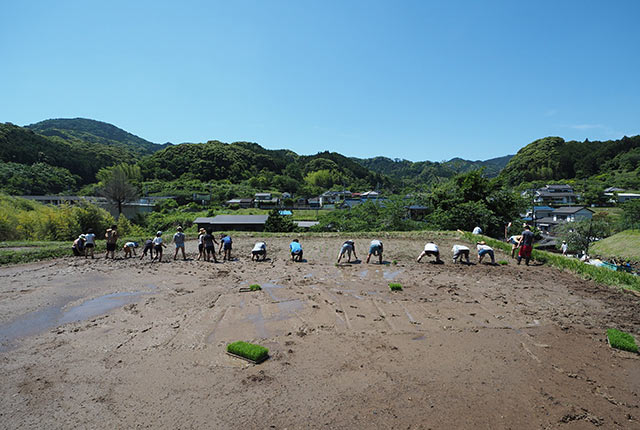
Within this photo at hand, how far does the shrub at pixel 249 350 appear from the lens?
16.6ft

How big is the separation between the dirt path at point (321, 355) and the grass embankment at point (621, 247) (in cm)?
2332

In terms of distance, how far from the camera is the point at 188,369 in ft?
16.0

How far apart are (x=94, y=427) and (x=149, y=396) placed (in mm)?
654

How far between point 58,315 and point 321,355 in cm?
629

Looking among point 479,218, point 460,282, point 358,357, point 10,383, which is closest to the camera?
point 10,383

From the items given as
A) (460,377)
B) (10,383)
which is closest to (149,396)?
(10,383)

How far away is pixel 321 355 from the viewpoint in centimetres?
530

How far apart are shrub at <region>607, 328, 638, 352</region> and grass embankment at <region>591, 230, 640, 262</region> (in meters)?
26.1

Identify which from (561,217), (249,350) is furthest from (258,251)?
(561,217)

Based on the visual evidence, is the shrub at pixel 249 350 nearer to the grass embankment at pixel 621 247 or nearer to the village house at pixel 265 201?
the grass embankment at pixel 621 247

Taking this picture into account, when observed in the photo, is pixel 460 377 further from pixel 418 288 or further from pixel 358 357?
pixel 418 288

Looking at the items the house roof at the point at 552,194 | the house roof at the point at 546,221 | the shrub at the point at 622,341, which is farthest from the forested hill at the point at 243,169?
the shrub at the point at 622,341

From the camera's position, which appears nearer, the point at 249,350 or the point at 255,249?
the point at 249,350

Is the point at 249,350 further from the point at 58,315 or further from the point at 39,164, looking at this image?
the point at 39,164
